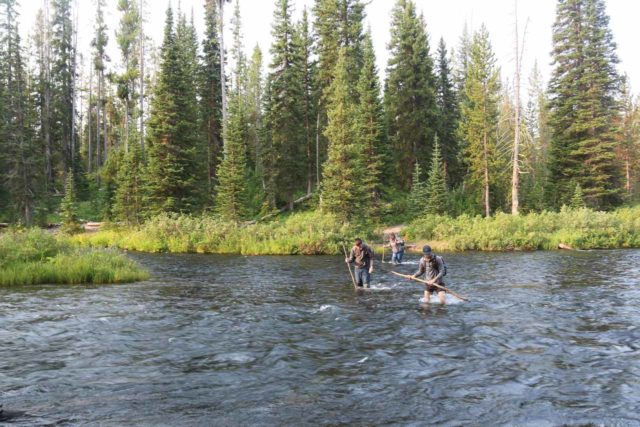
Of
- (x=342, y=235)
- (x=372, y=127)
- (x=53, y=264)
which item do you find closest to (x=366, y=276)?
(x=53, y=264)

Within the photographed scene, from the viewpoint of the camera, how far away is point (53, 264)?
18219 millimetres

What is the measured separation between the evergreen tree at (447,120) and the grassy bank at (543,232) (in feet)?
53.7

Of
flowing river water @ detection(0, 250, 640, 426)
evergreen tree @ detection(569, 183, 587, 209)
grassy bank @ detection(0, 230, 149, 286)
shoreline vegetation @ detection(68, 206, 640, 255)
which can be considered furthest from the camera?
evergreen tree @ detection(569, 183, 587, 209)

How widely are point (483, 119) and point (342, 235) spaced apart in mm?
21678

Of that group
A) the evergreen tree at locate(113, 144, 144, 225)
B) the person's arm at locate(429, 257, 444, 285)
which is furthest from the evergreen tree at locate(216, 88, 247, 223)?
the person's arm at locate(429, 257, 444, 285)

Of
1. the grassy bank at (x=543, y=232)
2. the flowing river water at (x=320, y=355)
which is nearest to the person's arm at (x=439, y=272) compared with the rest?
the flowing river water at (x=320, y=355)

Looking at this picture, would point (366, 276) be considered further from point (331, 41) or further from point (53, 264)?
point (331, 41)

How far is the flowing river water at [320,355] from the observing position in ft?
Answer: 22.3

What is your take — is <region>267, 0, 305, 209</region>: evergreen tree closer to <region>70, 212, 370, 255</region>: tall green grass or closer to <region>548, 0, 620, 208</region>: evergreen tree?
<region>70, 212, 370, 255</region>: tall green grass

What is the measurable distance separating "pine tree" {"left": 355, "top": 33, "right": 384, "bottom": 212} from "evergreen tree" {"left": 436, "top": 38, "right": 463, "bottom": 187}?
7.86 meters

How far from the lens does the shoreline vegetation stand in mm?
31641

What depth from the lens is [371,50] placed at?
44.2 metres

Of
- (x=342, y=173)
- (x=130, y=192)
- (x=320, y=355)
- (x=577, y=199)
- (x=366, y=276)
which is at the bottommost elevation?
(x=320, y=355)

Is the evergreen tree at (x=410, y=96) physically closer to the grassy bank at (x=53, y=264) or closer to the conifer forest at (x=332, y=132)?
the conifer forest at (x=332, y=132)
